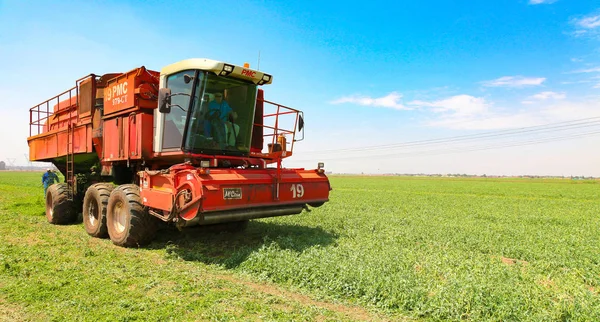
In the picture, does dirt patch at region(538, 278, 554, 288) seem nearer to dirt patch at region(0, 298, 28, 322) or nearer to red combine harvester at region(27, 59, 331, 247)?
red combine harvester at region(27, 59, 331, 247)

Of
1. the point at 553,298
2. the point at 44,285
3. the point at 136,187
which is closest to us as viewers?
the point at 553,298

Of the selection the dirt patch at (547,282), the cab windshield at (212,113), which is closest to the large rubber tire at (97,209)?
the cab windshield at (212,113)

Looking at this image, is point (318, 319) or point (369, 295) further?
point (369, 295)

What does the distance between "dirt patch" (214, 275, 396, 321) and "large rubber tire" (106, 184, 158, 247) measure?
7.94ft

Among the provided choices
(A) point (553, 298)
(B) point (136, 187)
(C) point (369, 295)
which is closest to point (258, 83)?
(B) point (136, 187)

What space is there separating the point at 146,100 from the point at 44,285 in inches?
148

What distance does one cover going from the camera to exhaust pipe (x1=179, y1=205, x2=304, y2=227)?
5621mm

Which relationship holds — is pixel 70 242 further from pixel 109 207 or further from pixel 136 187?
pixel 136 187

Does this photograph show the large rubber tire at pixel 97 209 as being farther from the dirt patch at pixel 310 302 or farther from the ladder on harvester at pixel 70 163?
the dirt patch at pixel 310 302

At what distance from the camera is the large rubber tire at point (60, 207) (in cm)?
974

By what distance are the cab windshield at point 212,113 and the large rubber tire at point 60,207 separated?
16.7 ft

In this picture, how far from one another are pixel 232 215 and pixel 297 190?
4.91 feet

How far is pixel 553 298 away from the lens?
13.4 ft

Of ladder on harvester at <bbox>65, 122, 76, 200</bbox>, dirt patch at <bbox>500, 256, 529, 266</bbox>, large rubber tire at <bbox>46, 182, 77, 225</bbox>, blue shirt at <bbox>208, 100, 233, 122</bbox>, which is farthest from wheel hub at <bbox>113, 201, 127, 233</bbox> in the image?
dirt patch at <bbox>500, 256, 529, 266</bbox>
